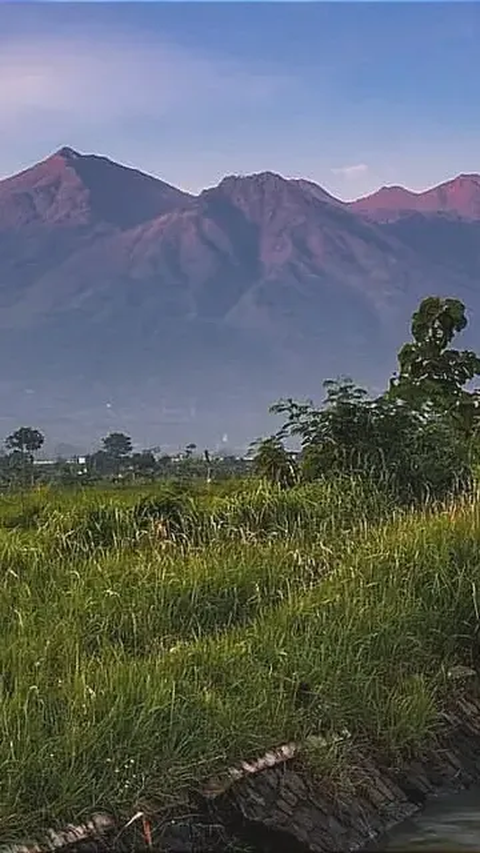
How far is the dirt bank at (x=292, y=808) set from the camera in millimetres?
5398

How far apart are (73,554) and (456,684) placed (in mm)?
2881

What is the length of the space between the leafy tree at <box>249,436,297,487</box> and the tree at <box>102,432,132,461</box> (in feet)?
33.2

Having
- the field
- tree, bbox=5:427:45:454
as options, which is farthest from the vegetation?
tree, bbox=5:427:45:454

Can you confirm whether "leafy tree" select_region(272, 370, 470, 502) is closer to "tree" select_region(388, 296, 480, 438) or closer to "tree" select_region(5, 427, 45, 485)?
"tree" select_region(388, 296, 480, 438)

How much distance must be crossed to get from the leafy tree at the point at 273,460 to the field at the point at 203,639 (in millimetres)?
2478

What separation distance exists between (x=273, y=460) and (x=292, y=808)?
316 inches

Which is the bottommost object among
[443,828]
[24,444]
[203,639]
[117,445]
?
[443,828]

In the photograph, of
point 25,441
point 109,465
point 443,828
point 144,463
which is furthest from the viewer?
point 25,441

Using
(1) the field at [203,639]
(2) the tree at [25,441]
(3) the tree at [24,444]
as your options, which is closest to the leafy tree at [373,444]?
(1) the field at [203,639]

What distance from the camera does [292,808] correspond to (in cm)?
616

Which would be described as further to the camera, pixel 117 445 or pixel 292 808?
pixel 117 445

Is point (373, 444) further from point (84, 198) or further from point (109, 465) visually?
point (84, 198)

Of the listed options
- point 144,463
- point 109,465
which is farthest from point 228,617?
point 109,465

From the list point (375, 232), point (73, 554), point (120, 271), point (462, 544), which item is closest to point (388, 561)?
point (462, 544)
